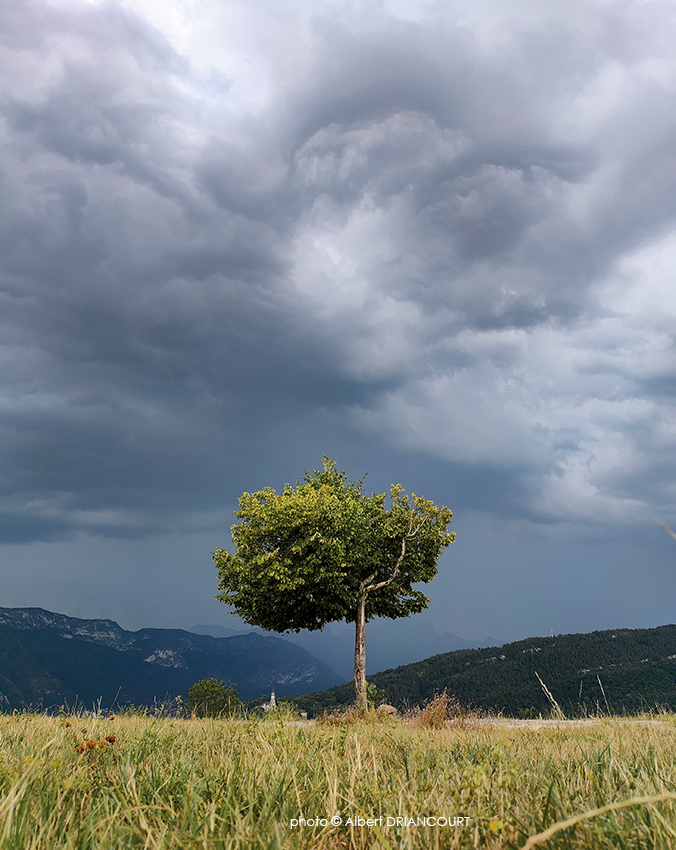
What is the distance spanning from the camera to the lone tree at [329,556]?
25.3 metres

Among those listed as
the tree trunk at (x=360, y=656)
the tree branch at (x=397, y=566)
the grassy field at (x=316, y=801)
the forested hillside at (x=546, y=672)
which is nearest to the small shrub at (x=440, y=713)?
the tree trunk at (x=360, y=656)

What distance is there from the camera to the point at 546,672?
141m

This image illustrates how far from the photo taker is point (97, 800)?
2791 mm

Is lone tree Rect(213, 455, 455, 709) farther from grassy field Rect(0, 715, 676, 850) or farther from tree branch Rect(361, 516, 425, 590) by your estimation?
grassy field Rect(0, 715, 676, 850)

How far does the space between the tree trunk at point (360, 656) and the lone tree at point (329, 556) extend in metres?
0.05

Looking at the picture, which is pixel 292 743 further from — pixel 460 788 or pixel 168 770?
pixel 460 788

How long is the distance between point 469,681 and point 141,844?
158 meters

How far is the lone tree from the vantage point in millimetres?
25328

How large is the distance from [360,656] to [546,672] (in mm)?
139264

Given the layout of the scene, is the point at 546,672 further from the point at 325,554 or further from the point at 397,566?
the point at 325,554

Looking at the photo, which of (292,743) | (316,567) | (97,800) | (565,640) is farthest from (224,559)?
(565,640)

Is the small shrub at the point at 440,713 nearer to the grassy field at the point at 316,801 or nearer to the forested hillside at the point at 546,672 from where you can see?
the grassy field at the point at 316,801

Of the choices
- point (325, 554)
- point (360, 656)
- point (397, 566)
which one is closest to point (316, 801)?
point (325, 554)

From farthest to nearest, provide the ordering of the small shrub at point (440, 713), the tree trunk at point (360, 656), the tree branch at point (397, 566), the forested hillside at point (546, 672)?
the forested hillside at point (546, 672) < the tree branch at point (397, 566) < the tree trunk at point (360, 656) < the small shrub at point (440, 713)
